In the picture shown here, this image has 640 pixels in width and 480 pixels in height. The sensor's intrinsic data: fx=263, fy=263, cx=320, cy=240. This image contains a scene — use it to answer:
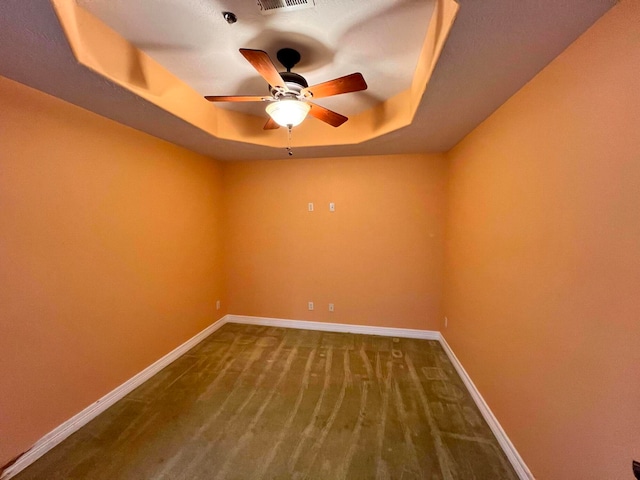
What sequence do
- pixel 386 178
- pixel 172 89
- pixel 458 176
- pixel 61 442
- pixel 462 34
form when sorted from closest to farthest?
pixel 462 34
pixel 61 442
pixel 172 89
pixel 458 176
pixel 386 178

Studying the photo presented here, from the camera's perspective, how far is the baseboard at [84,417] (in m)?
1.64

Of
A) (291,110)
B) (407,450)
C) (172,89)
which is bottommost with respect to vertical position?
(407,450)

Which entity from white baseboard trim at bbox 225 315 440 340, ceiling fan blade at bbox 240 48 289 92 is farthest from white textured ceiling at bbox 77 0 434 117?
white baseboard trim at bbox 225 315 440 340

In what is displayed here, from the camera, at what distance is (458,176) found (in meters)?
2.78

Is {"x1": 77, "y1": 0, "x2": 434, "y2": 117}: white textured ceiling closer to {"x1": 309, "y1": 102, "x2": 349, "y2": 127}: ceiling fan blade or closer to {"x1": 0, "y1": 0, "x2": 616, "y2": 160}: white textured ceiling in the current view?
{"x1": 0, "y1": 0, "x2": 616, "y2": 160}: white textured ceiling

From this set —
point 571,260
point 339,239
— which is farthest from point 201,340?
point 571,260

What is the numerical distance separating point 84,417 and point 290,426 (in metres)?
A: 1.55

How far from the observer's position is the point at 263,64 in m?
1.33

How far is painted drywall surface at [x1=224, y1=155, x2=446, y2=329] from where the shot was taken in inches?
131

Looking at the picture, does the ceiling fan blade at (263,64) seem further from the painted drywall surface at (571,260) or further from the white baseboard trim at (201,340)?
the white baseboard trim at (201,340)

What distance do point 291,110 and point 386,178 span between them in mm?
1930

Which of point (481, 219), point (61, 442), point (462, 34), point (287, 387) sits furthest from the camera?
point (287, 387)

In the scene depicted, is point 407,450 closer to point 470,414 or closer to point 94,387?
point 470,414

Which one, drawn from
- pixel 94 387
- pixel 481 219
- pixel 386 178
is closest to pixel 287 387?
pixel 94 387
